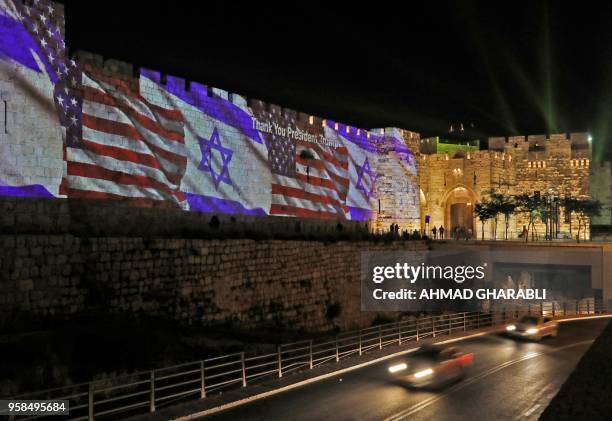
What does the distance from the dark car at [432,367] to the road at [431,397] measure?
0.20m

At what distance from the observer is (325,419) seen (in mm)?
8672

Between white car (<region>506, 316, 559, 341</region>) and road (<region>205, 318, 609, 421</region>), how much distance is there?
2.10 m

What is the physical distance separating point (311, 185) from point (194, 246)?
10065 millimetres

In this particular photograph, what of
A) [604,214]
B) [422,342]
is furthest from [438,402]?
[604,214]

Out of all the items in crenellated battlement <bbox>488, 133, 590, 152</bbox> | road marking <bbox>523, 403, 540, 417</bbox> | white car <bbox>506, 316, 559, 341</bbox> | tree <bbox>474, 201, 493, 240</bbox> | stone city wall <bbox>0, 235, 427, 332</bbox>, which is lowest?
road marking <bbox>523, 403, 540, 417</bbox>

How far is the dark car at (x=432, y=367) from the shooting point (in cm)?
1056

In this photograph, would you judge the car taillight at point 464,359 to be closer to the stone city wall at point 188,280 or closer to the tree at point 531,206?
the stone city wall at point 188,280

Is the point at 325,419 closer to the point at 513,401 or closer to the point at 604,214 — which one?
the point at 513,401

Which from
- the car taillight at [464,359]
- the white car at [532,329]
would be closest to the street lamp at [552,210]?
the white car at [532,329]

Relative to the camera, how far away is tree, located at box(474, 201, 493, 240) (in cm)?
3638

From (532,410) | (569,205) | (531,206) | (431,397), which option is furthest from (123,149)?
(569,205)

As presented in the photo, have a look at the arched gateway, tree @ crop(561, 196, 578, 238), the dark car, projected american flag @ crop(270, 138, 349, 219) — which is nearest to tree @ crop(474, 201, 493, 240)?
the arched gateway

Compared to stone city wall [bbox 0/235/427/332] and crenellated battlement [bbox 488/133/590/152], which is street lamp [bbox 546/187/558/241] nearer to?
crenellated battlement [bbox 488/133/590/152]

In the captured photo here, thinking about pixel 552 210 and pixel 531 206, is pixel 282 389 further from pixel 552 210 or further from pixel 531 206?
pixel 531 206
